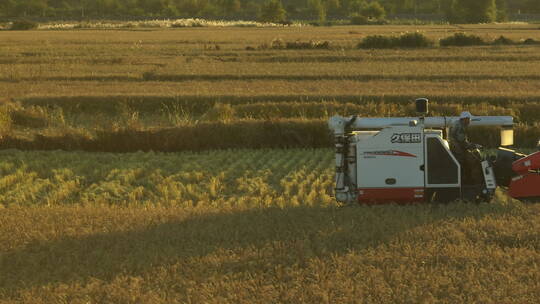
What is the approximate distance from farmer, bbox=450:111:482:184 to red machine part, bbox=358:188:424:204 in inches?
38.5

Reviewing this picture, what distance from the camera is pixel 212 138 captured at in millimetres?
20906

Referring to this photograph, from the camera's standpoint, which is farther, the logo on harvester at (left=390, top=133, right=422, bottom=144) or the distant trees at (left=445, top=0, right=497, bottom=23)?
the distant trees at (left=445, top=0, right=497, bottom=23)

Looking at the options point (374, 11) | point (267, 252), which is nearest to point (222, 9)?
point (374, 11)

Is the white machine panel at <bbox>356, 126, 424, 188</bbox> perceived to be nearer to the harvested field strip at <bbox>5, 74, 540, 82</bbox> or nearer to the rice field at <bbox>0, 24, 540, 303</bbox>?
the rice field at <bbox>0, 24, 540, 303</bbox>

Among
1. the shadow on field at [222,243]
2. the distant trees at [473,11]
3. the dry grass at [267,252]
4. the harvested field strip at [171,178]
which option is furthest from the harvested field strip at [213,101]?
the distant trees at [473,11]

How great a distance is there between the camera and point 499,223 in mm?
10359

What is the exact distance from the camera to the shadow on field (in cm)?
896

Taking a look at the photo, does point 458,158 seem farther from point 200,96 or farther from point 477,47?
point 477,47

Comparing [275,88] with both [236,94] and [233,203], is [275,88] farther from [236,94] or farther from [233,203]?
[233,203]

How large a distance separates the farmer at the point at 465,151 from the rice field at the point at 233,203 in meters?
0.53

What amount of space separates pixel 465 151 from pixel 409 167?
3.90 feet

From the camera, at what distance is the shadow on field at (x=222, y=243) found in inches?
353

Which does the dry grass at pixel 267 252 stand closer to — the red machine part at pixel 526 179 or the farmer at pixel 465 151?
the red machine part at pixel 526 179

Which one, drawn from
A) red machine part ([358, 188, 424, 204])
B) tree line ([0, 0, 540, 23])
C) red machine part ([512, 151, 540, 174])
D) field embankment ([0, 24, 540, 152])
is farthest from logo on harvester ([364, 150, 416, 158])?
tree line ([0, 0, 540, 23])
